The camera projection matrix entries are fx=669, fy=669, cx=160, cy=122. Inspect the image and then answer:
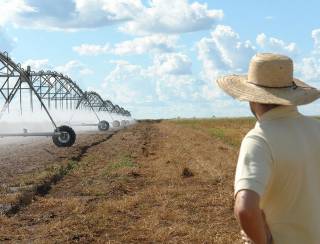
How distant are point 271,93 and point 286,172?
0.38 meters

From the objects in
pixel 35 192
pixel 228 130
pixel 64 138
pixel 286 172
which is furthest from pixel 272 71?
pixel 228 130

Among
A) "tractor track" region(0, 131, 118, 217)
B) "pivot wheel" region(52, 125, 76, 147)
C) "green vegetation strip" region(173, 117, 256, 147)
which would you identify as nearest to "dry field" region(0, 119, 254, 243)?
"tractor track" region(0, 131, 118, 217)

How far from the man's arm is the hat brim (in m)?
0.48

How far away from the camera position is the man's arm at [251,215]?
9.55ft

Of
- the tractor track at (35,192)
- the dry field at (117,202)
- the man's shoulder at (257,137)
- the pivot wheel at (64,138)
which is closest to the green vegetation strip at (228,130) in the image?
the pivot wheel at (64,138)

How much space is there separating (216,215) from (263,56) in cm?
785

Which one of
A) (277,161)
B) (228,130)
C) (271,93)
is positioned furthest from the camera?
(228,130)

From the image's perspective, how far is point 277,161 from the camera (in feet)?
10.0

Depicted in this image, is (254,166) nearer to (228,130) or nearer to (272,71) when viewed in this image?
(272,71)

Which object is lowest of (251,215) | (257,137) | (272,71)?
(251,215)

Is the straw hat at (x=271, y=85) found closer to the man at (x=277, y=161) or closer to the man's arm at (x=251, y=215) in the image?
the man at (x=277, y=161)

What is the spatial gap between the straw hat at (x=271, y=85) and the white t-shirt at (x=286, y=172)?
7 centimetres

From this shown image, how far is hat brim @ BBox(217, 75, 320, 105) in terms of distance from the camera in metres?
3.15

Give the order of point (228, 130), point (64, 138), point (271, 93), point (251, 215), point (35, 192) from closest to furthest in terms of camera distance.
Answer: point (251, 215), point (271, 93), point (35, 192), point (64, 138), point (228, 130)
